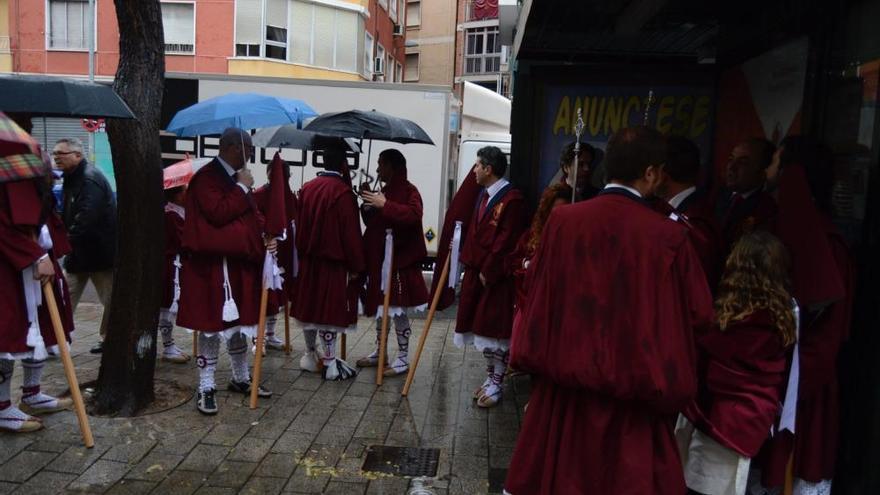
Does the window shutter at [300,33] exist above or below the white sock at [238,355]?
above

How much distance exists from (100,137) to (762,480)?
1524 cm

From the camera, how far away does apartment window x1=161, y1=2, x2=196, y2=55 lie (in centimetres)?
2231

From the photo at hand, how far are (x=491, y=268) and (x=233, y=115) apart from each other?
2.32 meters

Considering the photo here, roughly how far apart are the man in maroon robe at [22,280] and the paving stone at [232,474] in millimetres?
1398

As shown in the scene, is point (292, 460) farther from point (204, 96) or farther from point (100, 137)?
point (100, 137)

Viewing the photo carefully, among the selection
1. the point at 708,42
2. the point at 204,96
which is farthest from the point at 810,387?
the point at 204,96

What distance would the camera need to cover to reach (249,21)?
73.8 ft

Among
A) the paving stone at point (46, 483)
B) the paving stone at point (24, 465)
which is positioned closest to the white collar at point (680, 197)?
the paving stone at point (46, 483)

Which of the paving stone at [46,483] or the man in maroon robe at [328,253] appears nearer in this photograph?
the paving stone at [46,483]

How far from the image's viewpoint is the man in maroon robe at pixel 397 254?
5.85 m

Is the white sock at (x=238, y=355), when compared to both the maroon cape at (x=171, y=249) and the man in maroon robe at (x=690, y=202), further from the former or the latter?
the man in maroon robe at (x=690, y=202)

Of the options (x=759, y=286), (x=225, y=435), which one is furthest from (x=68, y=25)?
(x=759, y=286)

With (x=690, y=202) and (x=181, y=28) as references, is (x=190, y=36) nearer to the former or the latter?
(x=181, y=28)

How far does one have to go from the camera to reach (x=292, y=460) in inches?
163
